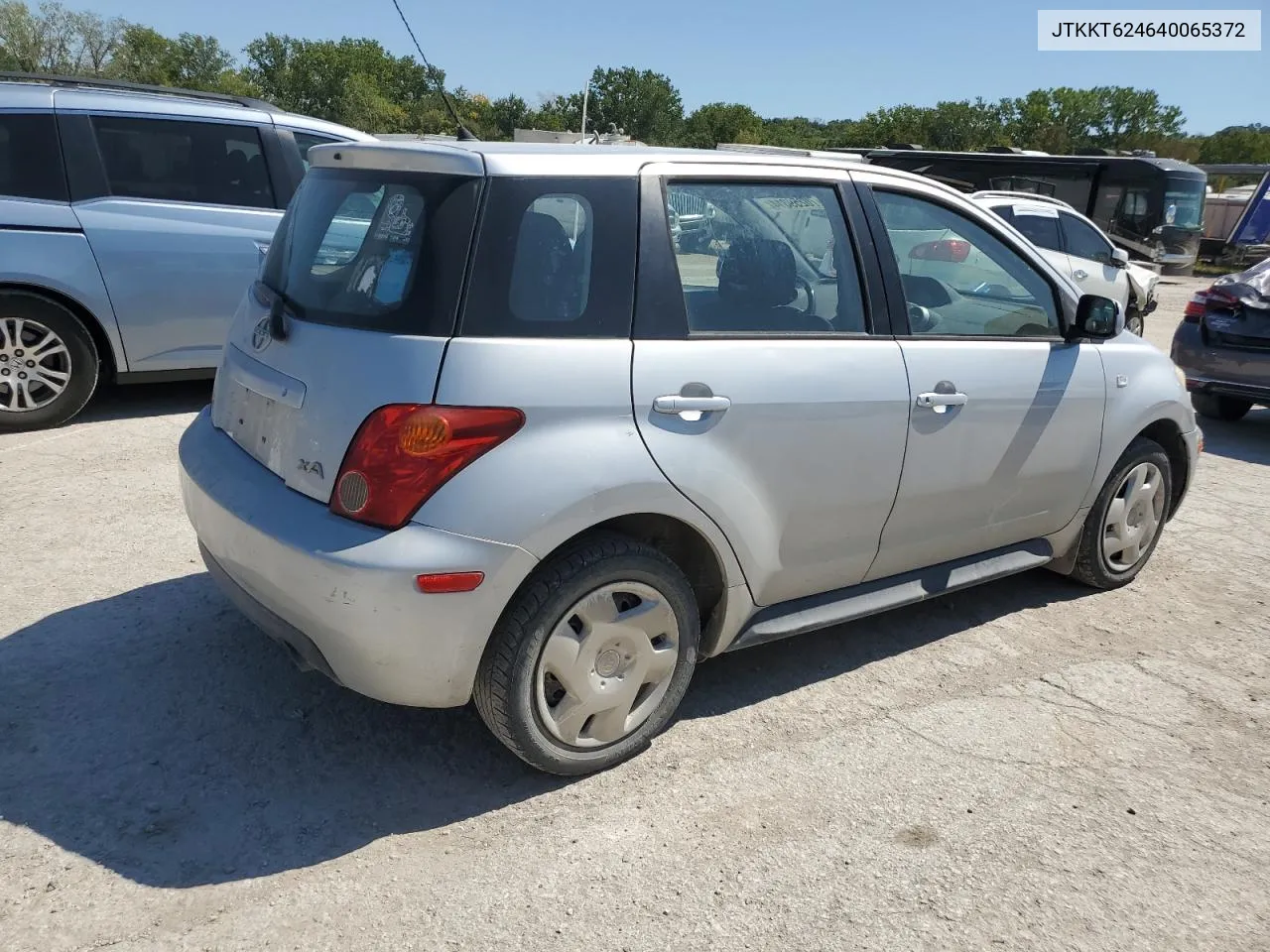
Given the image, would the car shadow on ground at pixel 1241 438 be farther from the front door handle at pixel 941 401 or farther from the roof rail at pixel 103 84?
the roof rail at pixel 103 84

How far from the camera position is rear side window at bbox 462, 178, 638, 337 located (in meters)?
2.78

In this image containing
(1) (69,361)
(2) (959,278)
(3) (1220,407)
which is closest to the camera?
(2) (959,278)

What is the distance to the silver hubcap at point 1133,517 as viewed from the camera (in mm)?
4633

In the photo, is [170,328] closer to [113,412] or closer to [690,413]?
[113,412]

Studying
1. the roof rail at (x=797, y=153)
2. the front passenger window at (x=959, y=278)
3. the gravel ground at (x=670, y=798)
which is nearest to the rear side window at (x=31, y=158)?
the gravel ground at (x=670, y=798)

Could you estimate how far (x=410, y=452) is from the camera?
2641 mm

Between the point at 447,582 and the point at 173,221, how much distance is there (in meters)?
4.96

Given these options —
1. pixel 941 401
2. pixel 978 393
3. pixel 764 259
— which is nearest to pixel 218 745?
pixel 764 259

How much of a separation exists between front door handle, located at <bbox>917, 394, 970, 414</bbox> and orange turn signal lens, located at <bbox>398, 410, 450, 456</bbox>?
1.74 m

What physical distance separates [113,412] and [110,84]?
83.8 inches

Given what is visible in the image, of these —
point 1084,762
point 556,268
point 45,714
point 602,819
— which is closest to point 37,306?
point 45,714

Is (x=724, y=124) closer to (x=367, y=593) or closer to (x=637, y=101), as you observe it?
(x=637, y=101)

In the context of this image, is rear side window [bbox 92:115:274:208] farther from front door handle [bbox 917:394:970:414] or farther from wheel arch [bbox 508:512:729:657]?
front door handle [bbox 917:394:970:414]

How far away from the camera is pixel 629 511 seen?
9.46 ft
